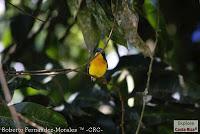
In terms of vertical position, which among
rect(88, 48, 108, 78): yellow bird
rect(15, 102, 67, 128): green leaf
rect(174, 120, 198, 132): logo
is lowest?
rect(174, 120, 198, 132): logo

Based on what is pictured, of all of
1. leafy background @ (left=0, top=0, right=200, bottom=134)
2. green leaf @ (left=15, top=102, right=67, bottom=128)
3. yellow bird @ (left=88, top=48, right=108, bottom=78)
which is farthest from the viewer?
yellow bird @ (left=88, top=48, right=108, bottom=78)

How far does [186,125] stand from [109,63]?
1.68 ft

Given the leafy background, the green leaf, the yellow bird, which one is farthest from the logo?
the green leaf

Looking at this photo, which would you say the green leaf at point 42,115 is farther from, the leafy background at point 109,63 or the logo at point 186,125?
the logo at point 186,125

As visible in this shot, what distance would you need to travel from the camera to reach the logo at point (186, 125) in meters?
1.96

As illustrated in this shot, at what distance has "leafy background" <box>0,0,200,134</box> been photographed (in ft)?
5.43

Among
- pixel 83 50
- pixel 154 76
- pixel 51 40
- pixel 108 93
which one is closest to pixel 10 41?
pixel 51 40

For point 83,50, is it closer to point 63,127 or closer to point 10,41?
point 10,41

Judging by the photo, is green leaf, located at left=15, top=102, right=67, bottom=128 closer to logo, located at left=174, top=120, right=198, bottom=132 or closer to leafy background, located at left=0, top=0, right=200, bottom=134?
leafy background, located at left=0, top=0, right=200, bottom=134

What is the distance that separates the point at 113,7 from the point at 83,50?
5.03 ft

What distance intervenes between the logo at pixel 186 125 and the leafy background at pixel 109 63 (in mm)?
27

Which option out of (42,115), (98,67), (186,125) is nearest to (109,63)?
(98,67)

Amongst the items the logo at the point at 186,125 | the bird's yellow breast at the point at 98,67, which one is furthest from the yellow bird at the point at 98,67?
the logo at the point at 186,125

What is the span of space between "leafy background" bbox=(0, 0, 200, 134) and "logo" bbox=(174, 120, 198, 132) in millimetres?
27
